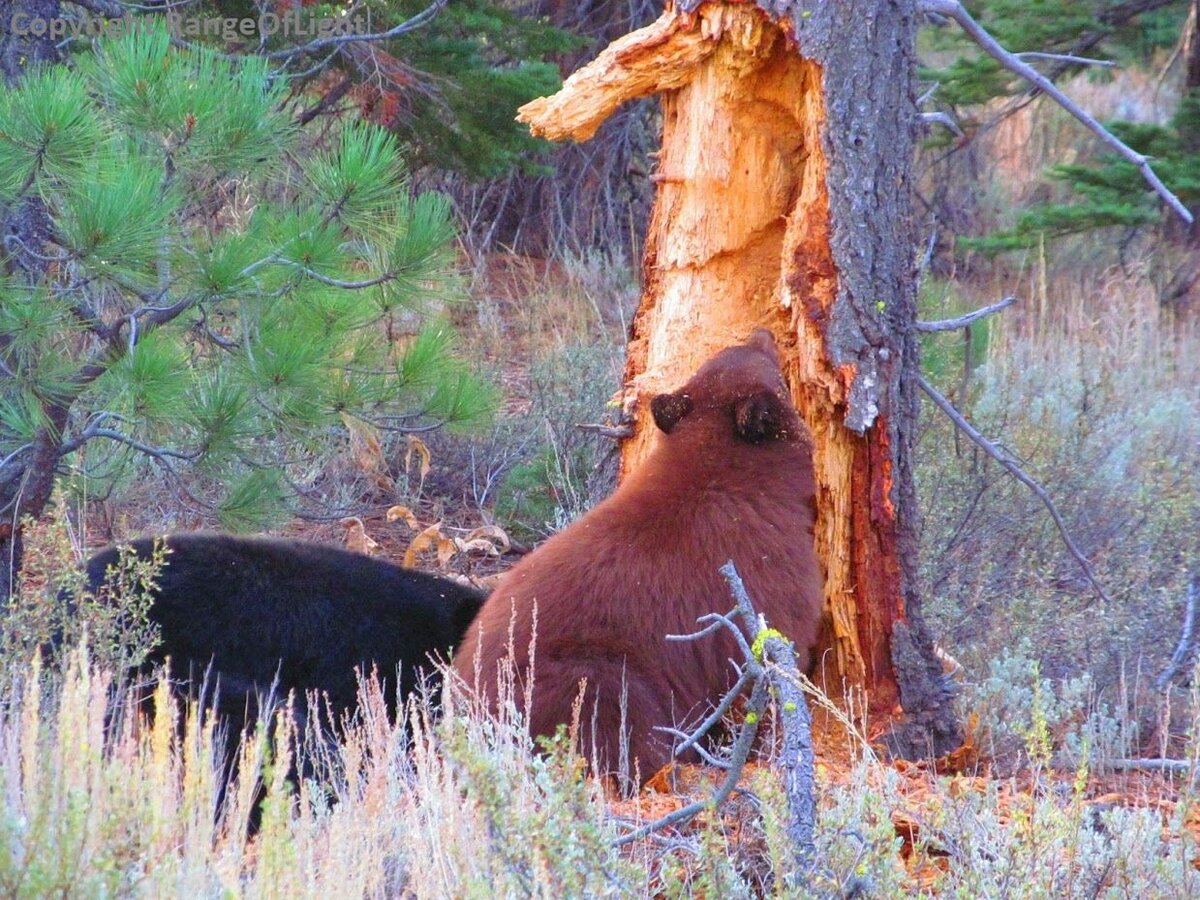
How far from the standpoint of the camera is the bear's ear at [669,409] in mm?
4651

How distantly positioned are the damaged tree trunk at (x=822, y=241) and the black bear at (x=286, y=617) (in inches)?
55.2

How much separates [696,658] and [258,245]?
2401mm

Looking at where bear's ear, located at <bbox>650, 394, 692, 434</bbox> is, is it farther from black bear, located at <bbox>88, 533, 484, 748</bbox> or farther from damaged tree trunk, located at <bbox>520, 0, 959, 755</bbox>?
black bear, located at <bbox>88, 533, 484, 748</bbox>

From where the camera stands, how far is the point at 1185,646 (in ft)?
16.4

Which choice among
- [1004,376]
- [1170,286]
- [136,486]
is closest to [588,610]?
[136,486]

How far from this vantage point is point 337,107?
1017 cm

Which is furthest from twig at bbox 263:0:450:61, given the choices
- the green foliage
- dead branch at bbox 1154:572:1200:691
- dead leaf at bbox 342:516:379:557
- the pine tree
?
dead branch at bbox 1154:572:1200:691

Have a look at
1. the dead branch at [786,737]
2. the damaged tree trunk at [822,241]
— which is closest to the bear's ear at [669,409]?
the damaged tree trunk at [822,241]

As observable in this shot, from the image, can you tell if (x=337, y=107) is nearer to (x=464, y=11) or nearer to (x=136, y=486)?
(x=464, y=11)

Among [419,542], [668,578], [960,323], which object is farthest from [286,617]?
[960,323]

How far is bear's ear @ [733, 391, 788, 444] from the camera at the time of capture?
4492 millimetres

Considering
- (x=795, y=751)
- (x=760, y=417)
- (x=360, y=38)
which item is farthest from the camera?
(x=360, y=38)

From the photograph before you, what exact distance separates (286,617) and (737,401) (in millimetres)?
1938

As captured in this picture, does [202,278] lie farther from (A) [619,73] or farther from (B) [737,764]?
(B) [737,764]
